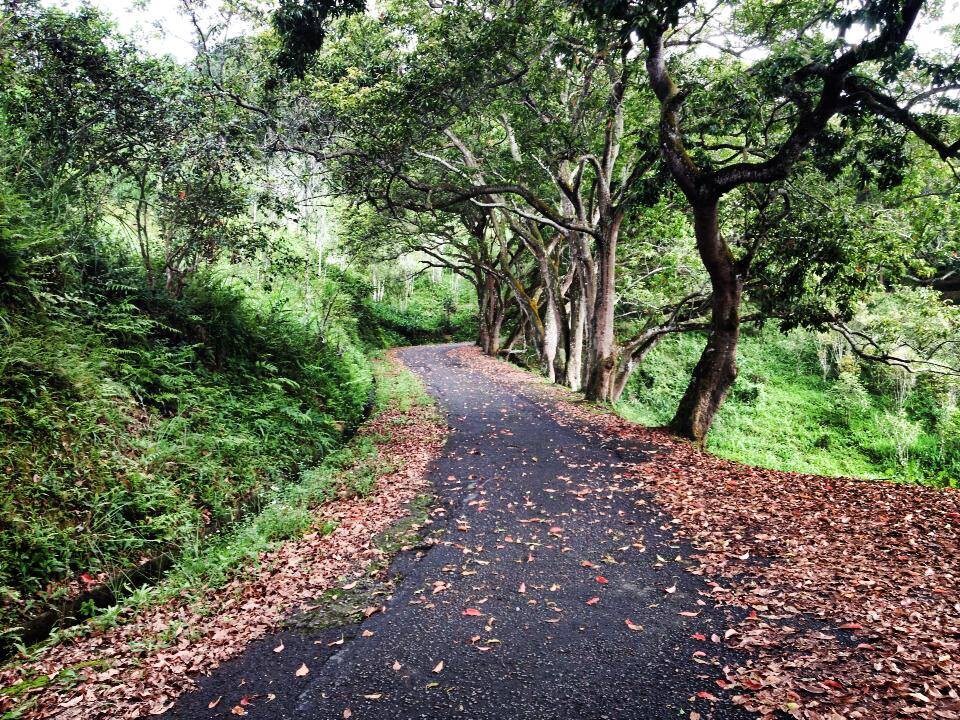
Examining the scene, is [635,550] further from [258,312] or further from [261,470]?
[258,312]

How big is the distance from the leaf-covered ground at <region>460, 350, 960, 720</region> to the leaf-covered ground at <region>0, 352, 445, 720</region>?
145 inches

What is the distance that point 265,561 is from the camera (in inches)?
226

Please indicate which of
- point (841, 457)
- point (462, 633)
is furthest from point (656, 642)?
point (841, 457)

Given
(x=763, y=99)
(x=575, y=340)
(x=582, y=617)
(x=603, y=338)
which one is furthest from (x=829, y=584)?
(x=575, y=340)

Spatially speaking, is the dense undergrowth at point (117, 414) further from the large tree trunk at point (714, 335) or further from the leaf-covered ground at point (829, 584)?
the large tree trunk at point (714, 335)

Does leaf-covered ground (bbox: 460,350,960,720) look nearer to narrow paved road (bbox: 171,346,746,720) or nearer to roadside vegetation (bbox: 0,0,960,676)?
narrow paved road (bbox: 171,346,746,720)

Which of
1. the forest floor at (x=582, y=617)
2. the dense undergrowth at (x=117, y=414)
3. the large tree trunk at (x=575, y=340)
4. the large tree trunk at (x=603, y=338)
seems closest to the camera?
the forest floor at (x=582, y=617)

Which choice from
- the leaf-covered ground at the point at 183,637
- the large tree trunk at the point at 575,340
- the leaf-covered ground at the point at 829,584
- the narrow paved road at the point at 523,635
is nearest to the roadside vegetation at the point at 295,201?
the leaf-covered ground at the point at 183,637

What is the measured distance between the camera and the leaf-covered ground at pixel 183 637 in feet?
12.2

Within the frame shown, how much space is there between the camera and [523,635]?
4.24 m

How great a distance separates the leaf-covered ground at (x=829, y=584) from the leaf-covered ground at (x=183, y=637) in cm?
369

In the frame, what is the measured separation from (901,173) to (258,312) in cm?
1262

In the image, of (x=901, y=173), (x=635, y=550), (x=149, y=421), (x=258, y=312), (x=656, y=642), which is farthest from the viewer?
(x=258, y=312)

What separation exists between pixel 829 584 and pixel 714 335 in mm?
6229
